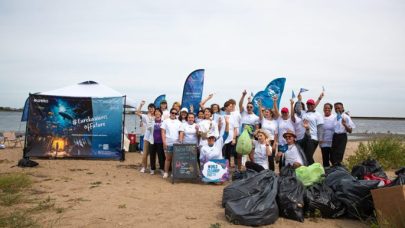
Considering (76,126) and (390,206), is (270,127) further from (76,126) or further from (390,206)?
(76,126)

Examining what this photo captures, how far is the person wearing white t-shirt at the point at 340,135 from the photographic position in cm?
760

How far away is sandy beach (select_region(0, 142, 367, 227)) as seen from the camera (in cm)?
479

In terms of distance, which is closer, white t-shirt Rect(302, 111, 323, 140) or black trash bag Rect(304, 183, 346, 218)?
black trash bag Rect(304, 183, 346, 218)

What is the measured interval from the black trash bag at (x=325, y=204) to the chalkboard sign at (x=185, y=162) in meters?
3.04

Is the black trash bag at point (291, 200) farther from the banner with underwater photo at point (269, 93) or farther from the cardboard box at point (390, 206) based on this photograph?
the banner with underwater photo at point (269, 93)

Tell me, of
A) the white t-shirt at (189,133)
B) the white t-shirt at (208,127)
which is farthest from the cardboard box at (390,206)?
the white t-shirt at (189,133)

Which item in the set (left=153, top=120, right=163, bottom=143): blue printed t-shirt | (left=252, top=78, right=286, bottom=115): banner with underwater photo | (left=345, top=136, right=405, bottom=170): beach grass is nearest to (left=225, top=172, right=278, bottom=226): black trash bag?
(left=153, top=120, right=163, bottom=143): blue printed t-shirt

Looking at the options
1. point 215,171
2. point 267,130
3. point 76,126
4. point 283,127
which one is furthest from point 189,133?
point 76,126

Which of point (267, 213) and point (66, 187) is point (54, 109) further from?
point (267, 213)

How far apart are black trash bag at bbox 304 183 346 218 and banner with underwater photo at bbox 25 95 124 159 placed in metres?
6.83

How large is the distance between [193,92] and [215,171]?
9.94ft

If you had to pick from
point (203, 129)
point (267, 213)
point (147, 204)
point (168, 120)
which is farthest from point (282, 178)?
point (168, 120)

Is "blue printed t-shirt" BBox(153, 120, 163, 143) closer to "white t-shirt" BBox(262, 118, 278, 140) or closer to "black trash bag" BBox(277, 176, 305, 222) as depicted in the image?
"white t-shirt" BBox(262, 118, 278, 140)

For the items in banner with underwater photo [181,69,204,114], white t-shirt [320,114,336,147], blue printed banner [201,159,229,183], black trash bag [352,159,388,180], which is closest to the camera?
black trash bag [352,159,388,180]
